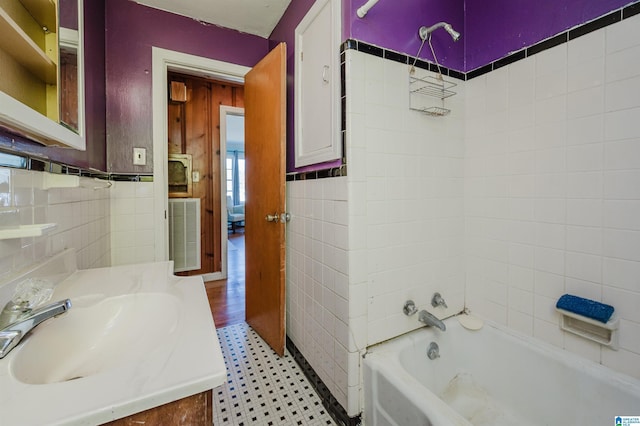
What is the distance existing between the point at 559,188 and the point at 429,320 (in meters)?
0.87

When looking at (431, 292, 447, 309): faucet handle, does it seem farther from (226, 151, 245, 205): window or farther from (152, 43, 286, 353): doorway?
(226, 151, 245, 205): window

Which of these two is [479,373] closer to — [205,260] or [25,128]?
[25,128]

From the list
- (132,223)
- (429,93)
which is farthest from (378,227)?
(132,223)

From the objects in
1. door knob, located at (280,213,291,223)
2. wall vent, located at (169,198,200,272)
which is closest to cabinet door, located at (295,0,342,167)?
door knob, located at (280,213,291,223)

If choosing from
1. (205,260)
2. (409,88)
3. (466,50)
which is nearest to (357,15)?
(409,88)

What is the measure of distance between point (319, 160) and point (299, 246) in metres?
0.59

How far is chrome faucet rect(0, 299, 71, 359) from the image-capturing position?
594 millimetres

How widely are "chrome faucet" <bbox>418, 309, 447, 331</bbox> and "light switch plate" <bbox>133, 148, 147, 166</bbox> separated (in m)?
2.00

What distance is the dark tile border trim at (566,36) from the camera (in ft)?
3.48

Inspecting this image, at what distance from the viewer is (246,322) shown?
2.36 metres

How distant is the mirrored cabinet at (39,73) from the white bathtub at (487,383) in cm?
144

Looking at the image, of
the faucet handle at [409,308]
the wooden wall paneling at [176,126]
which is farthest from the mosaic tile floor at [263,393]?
the wooden wall paneling at [176,126]

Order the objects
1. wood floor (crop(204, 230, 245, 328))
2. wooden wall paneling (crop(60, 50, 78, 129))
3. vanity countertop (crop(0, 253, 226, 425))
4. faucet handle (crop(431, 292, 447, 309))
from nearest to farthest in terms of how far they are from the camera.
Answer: vanity countertop (crop(0, 253, 226, 425)) → wooden wall paneling (crop(60, 50, 78, 129)) → faucet handle (crop(431, 292, 447, 309)) → wood floor (crop(204, 230, 245, 328))

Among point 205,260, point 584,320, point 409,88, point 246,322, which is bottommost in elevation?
point 246,322
